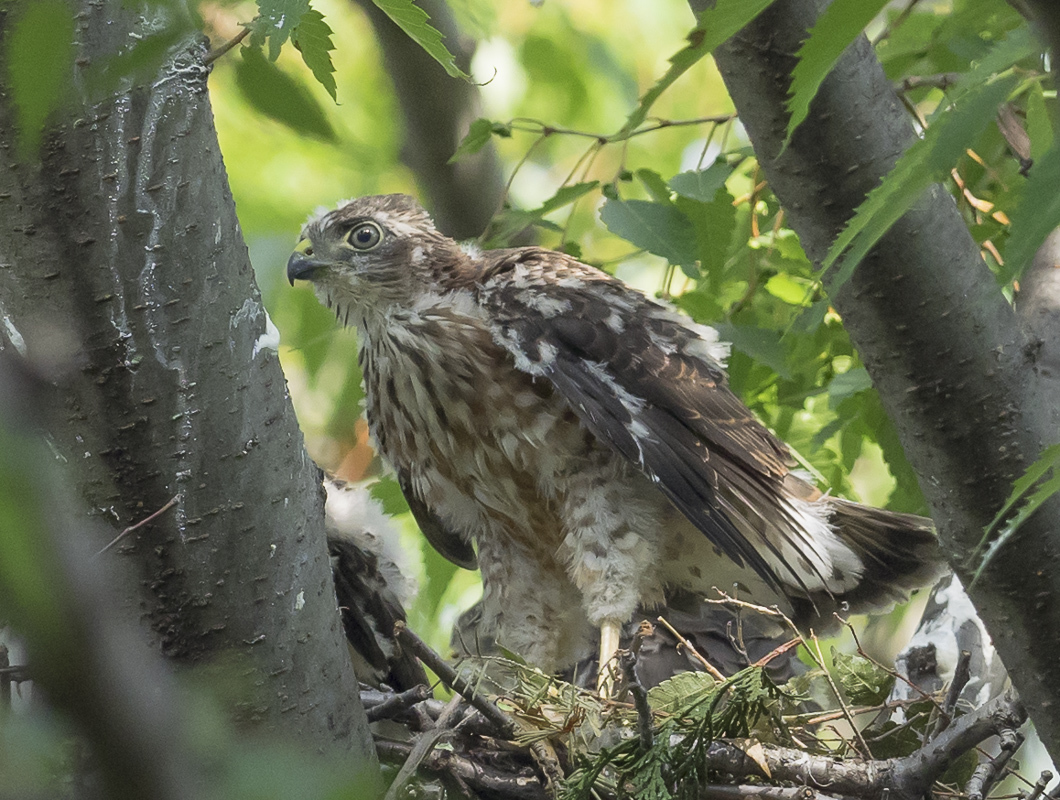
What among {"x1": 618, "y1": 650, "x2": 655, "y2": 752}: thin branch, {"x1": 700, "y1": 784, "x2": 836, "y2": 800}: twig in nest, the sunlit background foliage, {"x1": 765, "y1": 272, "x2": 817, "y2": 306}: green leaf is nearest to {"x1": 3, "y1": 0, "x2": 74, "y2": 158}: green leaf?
the sunlit background foliage

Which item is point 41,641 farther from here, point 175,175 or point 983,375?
point 983,375

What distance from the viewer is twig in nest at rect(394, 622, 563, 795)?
2.21m

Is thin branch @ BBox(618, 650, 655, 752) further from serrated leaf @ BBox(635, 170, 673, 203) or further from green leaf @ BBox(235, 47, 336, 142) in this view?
serrated leaf @ BBox(635, 170, 673, 203)

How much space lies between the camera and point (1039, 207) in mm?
887

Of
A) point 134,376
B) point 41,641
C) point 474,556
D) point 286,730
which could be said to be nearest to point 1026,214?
point 41,641

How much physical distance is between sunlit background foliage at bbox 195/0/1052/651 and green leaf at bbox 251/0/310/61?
56mm

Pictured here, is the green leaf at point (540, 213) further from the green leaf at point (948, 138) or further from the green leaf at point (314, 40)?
the green leaf at point (948, 138)

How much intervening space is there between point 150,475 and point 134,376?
16 centimetres

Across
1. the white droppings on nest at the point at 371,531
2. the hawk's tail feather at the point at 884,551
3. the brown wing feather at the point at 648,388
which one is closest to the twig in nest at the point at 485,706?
the brown wing feather at the point at 648,388

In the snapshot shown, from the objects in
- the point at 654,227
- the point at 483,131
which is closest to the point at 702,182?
the point at 654,227

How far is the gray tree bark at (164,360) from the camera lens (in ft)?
5.65

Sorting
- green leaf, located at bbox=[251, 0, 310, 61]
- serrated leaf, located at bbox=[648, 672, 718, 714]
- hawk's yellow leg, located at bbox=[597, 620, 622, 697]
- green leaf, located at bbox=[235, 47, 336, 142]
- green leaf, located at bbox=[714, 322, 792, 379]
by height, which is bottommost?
hawk's yellow leg, located at bbox=[597, 620, 622, 697]

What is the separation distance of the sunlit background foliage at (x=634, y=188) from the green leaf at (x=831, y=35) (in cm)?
39

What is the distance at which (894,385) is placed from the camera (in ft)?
6.91
